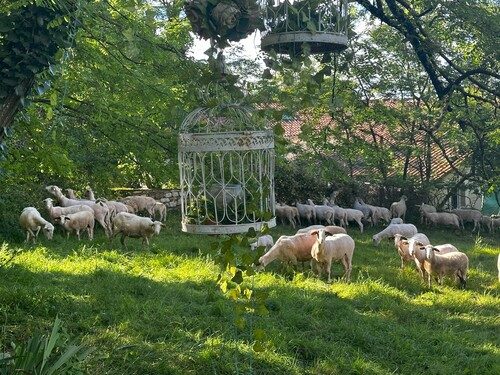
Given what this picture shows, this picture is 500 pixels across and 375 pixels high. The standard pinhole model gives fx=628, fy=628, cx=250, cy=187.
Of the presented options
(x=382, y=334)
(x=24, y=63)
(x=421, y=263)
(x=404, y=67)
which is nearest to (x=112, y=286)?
(x=382, y=334)

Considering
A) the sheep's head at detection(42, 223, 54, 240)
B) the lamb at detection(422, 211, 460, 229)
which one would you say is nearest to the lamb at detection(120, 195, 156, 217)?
the sheep's head at detection(42, 223, 54, 240)

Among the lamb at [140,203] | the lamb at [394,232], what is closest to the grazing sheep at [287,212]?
the lamb at [394,232]

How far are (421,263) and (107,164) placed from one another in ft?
20.6

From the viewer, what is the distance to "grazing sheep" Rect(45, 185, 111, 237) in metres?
13.7

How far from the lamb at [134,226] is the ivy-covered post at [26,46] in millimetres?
8127

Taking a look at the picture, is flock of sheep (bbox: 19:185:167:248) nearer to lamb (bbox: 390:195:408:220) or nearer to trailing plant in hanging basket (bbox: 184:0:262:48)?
lamb (bbox: 390:195:408:220)

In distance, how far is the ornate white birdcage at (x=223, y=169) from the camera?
3.20 metres

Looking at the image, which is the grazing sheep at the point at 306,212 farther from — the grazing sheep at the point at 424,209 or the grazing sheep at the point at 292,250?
the grazing sheep at the point at 292,250

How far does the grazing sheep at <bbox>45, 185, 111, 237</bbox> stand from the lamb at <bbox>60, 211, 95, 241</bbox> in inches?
16.7

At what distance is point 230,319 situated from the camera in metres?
7.02

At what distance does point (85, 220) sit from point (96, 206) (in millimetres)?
1086

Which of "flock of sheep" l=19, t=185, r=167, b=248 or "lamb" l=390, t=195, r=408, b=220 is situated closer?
"flock of sheep" l=19, t=185, r=167, b=248

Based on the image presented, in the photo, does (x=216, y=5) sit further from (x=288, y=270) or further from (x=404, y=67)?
(x=404, y=67)

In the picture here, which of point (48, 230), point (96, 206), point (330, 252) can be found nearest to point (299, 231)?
point (330, 252)
